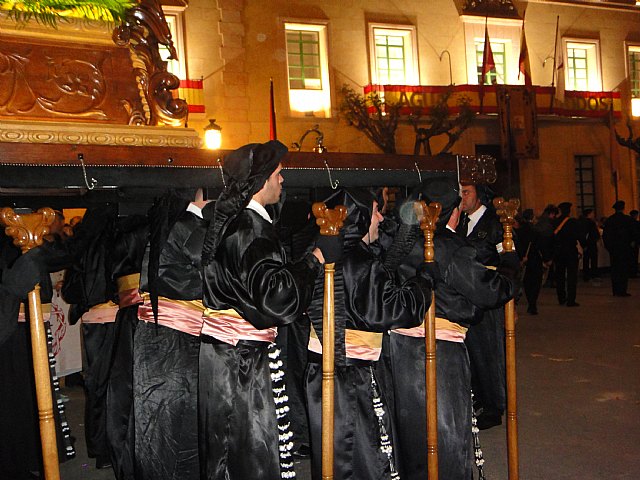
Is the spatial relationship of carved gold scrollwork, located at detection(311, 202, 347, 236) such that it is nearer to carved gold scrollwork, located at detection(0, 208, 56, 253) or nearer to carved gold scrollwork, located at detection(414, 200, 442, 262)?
carved gold scrollwork, located at detection(414, 200, 442, 262)

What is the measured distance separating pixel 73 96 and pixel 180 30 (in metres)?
15.8

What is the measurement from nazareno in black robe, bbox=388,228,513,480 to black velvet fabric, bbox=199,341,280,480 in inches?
37.7

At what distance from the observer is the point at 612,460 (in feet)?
16.2

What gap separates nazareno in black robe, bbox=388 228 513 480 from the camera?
4086 millimetres

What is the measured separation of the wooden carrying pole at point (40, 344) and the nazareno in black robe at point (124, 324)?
183 cm

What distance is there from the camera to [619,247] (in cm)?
1456

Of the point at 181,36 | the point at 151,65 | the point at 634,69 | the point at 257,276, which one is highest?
the point at 181,36

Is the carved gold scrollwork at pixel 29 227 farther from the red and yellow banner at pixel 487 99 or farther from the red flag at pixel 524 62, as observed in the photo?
the red flag at pixel 524 62

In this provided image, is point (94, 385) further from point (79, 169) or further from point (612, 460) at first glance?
point (612, 460)

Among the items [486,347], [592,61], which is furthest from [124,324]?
[592,61]

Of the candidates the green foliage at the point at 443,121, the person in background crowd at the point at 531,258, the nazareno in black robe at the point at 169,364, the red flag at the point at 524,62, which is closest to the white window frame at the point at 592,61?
the red flag at the point at 524,62

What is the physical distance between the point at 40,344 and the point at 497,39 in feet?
74.1

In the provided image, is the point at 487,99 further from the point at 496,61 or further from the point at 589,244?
the point at 589,244

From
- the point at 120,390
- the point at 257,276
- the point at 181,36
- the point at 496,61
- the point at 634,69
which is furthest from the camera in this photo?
the point at 634,69
